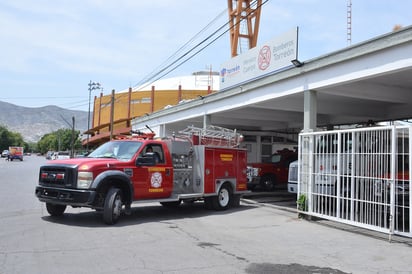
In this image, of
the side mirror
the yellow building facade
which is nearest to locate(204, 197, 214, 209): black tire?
the side mirror

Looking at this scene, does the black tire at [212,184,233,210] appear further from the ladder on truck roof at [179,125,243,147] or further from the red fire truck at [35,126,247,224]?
the ladder on truck roof at [179,125,243,147]

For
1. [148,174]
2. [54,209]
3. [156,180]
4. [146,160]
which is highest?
[146,160]

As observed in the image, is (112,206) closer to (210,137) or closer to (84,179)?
(84,179)

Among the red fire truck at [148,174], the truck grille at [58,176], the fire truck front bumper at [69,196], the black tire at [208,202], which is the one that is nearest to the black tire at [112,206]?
the red fire truck at [148,174]

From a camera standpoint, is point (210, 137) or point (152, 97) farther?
point (152, 97)

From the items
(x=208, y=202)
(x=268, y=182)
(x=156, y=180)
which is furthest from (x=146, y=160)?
(x=268, y=182)

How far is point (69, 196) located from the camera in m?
9.74

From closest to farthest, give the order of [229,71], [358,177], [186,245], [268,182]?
[186,245] → [358,177] → [229,71] → [268,182]

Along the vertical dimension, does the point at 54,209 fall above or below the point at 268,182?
below

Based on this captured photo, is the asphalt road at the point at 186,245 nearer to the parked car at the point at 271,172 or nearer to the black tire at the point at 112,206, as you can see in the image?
the black tire at the point at 112,206

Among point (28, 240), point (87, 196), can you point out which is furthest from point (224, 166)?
point (28, 240)

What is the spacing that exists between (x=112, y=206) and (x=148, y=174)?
5.10 feet

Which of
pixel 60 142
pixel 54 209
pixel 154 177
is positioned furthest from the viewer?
pixel 60 142

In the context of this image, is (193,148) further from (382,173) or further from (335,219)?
(382,173)
